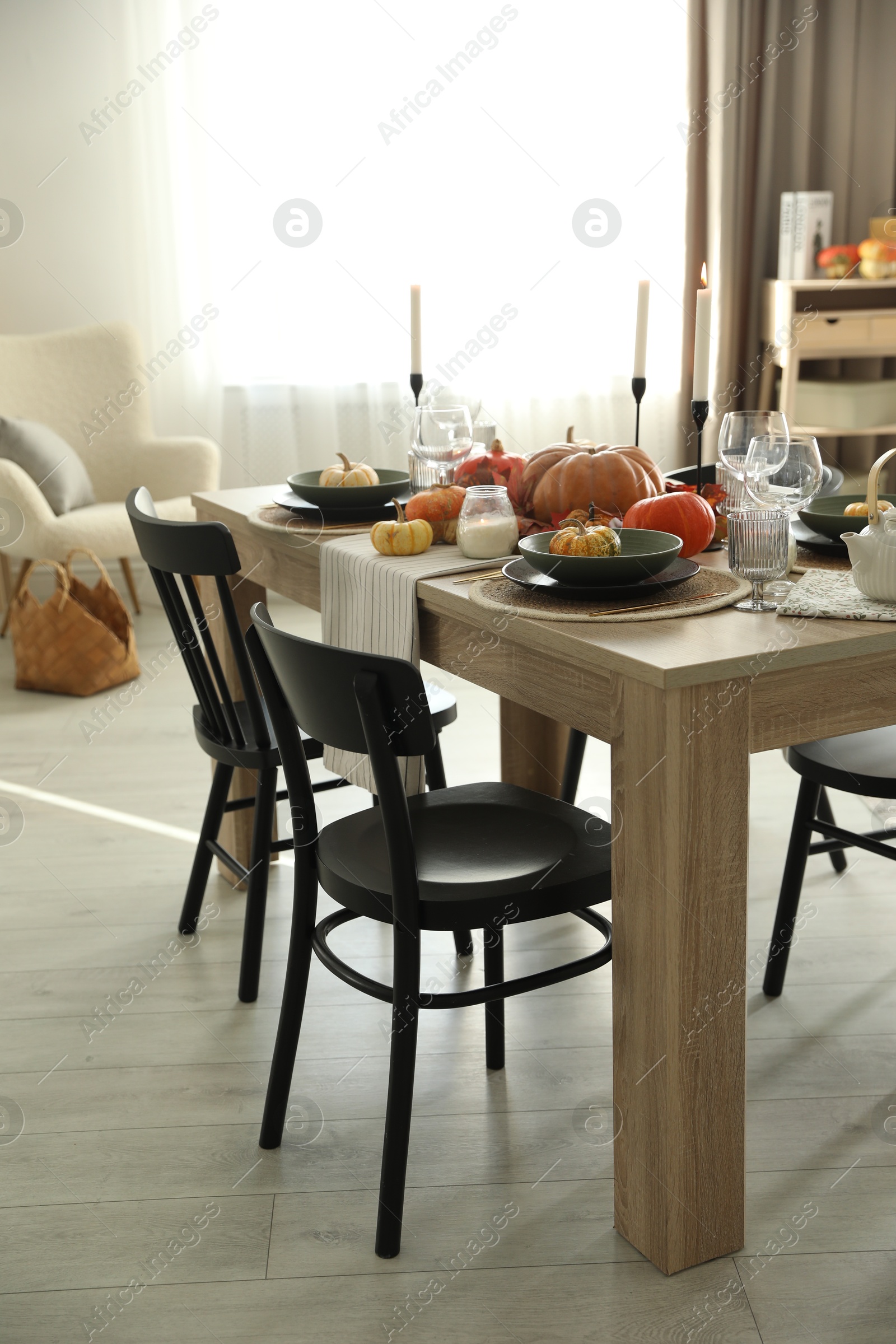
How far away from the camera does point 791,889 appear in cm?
196

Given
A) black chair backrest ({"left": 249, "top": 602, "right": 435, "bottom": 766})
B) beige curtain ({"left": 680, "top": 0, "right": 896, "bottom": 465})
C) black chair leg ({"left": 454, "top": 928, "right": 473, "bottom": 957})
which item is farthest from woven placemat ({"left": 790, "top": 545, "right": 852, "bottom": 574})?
beige curtain ({"left": 680, "top": 0, "right": 896, "bottom": 465})

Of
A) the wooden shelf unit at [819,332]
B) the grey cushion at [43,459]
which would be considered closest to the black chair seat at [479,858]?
the grey cushion at [43,459]

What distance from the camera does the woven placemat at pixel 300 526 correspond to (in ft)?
6.36

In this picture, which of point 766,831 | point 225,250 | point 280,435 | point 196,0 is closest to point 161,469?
point 280,435

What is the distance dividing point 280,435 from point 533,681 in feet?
11.6

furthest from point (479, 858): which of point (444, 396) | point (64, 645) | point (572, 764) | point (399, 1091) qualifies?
point (444, 396)

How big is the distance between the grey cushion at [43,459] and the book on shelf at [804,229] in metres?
2.72

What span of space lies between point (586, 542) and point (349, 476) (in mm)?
669

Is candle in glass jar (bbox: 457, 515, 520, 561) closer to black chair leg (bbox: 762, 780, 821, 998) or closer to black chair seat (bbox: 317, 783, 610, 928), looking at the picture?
black chair seat (bbox: 317, 783, 610, 928)

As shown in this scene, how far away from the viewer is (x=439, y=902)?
135 cm

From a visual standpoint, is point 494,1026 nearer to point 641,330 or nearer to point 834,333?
point 641,330

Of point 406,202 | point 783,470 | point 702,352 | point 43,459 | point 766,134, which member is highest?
point 766,134

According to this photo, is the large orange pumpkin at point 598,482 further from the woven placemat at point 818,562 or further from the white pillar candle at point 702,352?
the woven placemat at point 818,562

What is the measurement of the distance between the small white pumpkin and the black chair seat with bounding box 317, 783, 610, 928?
62cm
